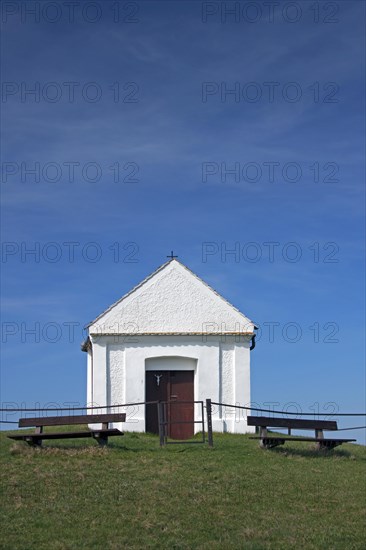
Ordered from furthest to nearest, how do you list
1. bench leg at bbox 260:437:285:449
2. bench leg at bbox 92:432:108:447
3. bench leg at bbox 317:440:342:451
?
bench leg at bbox 317:440:342:451, bench leg at bbox 260:437:285:449, bench leg at bbox 92:432:108:447

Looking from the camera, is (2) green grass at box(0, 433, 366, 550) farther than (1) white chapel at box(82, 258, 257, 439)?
No

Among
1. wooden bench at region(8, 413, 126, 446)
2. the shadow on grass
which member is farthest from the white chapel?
wooden bench at region(8, 413, 126, 446)

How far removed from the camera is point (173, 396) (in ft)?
90.9

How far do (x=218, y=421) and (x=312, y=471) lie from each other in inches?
347

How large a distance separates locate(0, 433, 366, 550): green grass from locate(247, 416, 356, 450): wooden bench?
0.39 m

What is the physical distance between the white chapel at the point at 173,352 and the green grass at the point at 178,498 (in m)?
6.19

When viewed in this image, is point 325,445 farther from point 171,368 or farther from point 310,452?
point 171,368

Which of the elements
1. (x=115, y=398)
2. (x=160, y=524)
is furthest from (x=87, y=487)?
(x=115, y=398)

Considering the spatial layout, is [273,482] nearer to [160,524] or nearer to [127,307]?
[160,524]

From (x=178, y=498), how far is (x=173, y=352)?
12.5 metres

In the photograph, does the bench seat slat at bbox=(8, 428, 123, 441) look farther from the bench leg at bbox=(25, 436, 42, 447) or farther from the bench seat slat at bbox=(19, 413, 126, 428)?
the bench seat slat at bbox=(19, 413, 126, 428)

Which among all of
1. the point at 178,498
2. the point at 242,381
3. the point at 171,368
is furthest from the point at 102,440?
the point at 242,381

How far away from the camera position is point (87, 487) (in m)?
16.0

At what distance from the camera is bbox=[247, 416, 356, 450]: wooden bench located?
835 inches
